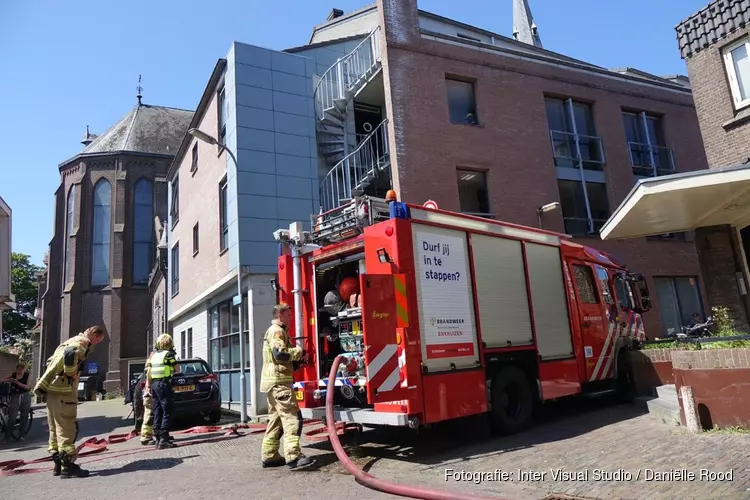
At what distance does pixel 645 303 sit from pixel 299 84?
10.6 metres

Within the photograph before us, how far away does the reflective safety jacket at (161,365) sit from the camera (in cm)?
873

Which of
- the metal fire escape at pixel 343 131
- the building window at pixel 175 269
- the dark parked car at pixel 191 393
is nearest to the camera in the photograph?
the dark parked car at pixel 191 393

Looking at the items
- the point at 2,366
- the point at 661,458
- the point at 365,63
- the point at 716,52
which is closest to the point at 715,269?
the point at 716,52

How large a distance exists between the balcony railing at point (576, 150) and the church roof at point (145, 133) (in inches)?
1323

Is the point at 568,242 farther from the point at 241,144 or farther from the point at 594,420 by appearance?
the point at 241,144

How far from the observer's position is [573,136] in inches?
667

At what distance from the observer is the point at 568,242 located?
931cm

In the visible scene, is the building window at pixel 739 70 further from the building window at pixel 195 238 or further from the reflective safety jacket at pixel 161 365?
the building window at pixel 195 238

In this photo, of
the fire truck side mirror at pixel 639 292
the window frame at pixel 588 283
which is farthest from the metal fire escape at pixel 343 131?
the fire truck side mirror at pixel 639 292

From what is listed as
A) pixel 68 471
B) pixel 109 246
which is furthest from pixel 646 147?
pixel 109 246

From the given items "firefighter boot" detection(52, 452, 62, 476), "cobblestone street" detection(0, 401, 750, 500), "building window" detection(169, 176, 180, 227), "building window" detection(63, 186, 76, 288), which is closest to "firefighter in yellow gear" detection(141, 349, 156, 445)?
"cobblestone street" detection(0, 401, 750, 500)

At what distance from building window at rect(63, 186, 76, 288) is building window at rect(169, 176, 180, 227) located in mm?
20767

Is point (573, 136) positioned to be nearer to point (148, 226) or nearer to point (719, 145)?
point (719, 145)

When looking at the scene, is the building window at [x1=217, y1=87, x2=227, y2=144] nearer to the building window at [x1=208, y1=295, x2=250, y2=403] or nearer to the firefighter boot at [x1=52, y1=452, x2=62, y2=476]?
the building window at [x1=208, y1=295, x2=250, y2=403]
